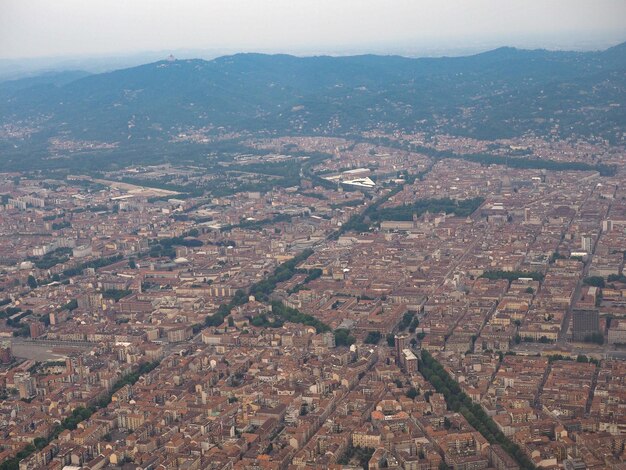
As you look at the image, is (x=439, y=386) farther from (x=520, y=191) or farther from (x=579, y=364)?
(x=520, y=191)

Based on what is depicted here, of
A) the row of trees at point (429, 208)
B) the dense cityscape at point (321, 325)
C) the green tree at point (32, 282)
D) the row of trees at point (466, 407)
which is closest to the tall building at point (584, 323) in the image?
the dense cityscape at point (321, 325)

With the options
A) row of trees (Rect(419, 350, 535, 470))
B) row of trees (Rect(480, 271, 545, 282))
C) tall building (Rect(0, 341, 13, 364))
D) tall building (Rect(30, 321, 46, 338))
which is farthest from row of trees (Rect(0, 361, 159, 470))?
row of trees (Rect(480, 271, 545, 282))

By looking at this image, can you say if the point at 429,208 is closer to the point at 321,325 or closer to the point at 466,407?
the point at 321,325

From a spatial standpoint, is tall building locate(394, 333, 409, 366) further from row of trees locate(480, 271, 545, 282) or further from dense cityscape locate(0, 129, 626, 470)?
row of trees locate(480, 271, 545, 282)

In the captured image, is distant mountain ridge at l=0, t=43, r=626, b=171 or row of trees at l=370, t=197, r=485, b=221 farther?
distant mountain ridge at l=0, t=43, r=626, b=171

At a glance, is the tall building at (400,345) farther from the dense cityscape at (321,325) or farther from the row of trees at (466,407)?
the row of trees at (466,407)

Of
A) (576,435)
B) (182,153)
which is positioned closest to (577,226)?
(576,435)

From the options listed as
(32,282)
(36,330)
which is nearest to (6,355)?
(36,330)
